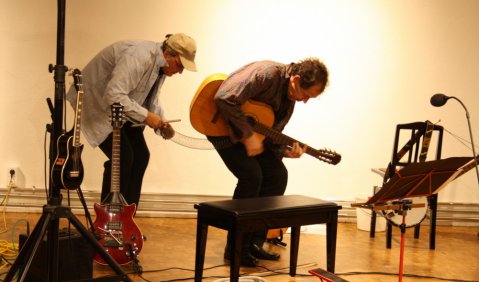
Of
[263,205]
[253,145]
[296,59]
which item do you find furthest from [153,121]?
[296,59]

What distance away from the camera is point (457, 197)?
5.61 m

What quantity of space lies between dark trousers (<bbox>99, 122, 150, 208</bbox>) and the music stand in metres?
1.55

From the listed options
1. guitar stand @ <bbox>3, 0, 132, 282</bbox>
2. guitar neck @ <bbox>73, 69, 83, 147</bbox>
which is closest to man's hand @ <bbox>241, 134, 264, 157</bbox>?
guitar neck @ <bbox>73, 69, 83, 147</bbox>

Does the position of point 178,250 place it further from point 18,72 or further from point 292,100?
point 18,72

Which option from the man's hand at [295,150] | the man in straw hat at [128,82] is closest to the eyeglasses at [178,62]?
the man in straw hat at [128,82]

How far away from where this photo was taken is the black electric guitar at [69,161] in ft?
8.93

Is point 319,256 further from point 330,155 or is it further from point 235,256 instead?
point 235,256

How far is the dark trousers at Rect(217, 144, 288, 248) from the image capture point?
3.69 metres

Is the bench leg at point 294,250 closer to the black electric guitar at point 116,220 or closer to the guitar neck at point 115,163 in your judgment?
the black electric guitar at point 116,220

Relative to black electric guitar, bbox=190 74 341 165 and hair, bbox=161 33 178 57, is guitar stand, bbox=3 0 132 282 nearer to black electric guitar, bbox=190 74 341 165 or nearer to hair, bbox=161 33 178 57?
hair, bbox=161 33 178 57

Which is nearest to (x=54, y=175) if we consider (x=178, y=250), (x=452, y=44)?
(x=178, y=250)

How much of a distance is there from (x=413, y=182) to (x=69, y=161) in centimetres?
171

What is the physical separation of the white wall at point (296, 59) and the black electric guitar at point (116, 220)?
5.91 feet

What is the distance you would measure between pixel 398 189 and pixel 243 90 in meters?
1.11
